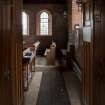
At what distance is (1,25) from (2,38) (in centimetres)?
14

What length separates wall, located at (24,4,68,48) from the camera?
1820 cm

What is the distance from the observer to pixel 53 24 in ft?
60.6

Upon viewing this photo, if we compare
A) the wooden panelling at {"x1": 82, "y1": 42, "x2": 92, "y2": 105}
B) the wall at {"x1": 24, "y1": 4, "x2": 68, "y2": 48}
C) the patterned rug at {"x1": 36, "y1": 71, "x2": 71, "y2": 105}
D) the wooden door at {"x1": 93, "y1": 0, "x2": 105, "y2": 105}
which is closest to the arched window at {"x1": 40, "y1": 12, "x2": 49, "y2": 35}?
the wall at {"x1": 24, "y1": 4, "x2": 68, "y2": 48}

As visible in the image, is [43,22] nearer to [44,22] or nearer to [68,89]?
[44,22]

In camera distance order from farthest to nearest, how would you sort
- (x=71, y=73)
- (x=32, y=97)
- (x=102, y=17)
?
(x=71, y=73) → (x=32, y=97) → (x=102, y=17)

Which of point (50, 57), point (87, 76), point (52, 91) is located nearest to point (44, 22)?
point (50, 57)

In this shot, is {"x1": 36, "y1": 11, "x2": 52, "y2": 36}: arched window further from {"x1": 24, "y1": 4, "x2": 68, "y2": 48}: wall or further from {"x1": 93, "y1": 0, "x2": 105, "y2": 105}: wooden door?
{"x1": 93, "y1": 0, "x2": 105, "y2": 105}: wooden door

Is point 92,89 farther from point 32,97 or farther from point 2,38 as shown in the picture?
point 32,97

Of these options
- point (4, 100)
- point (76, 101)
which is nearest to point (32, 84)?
point (76, 101)

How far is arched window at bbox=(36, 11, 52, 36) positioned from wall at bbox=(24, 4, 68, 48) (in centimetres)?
34

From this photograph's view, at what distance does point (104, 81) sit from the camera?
10.1ft

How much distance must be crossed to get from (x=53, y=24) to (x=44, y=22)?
0.60m

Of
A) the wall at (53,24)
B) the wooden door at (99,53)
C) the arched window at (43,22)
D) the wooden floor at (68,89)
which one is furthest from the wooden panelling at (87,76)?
the arched window at (43,22)

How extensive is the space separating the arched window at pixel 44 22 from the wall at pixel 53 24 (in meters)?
0.34
